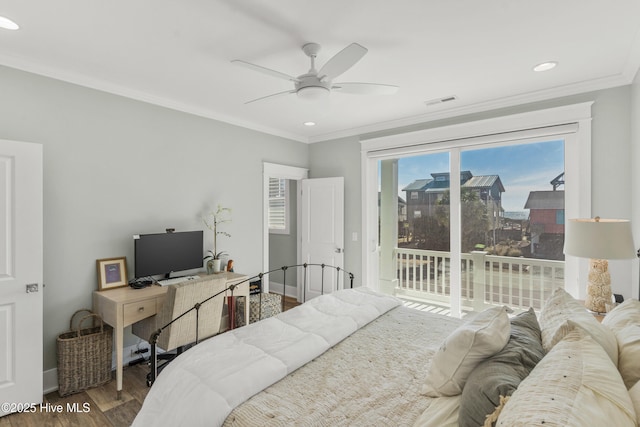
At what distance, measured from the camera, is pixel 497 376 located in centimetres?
109

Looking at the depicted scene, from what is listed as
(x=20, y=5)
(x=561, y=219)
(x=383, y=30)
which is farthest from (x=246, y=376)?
(x=561, y=219)

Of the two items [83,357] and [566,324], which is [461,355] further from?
[83,357]

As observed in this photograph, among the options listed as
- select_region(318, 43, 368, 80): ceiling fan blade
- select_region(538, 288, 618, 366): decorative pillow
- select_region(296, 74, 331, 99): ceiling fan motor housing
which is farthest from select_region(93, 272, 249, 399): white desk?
select_region(538, 288, 618, 366): decorative pillow

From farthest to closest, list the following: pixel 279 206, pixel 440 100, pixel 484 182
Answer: pixel 279 206 → pixel 484 182 → pixel 440 100

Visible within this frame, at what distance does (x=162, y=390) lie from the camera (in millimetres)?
1511

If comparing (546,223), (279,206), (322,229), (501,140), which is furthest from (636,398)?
(279,206)

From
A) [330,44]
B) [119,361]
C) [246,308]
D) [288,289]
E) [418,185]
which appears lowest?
[288,289]

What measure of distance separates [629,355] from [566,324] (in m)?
0.19

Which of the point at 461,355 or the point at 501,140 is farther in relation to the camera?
the point at 501,140

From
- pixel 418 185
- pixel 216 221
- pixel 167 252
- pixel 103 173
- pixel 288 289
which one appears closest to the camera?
pixel 103 173

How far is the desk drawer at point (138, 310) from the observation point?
2614 mm

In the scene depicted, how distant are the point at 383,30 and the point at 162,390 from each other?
2.42 meters

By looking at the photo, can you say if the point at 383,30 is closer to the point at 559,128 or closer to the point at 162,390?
the point at 559,128

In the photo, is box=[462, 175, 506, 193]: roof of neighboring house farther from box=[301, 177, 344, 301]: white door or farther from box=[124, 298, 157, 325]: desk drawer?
box=[124, 298, 157, 325]: desk drawer
